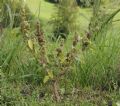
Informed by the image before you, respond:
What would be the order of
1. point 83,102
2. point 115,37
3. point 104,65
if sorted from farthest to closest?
1. point 115,37
2. point 104,65
3. point 83,102

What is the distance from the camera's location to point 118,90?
3627mm

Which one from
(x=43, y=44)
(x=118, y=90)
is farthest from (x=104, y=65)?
(x=43, y=44)

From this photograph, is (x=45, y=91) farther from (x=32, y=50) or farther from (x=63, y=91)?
(x=32, y=50)

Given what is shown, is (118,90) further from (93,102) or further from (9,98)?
(9,98)

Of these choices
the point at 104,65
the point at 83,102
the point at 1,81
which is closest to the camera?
the point at 83,102

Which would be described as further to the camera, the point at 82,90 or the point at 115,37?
the point at 115,37

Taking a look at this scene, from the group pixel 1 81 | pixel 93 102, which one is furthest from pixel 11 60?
pixel 93 102

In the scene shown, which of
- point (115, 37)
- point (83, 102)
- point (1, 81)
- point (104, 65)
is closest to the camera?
point (83, 102)

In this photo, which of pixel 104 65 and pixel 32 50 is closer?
pixel 32 50

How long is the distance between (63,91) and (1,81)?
0.54 metres

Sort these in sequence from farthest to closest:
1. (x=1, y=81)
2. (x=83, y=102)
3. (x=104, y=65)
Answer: (x=104, y=65)
(x=1, y=81)
(x=83, y=102)

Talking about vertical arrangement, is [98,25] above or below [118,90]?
above

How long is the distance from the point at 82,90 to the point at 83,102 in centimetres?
32

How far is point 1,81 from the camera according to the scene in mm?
3496
